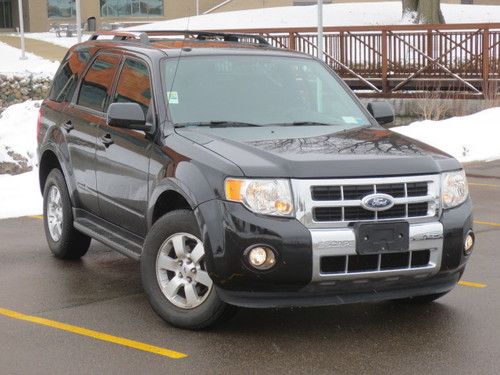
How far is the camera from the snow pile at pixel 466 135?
16.6 m

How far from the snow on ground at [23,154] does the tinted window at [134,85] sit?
13.3 feet

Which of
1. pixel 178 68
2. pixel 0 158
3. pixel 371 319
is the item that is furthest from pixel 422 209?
pixel 0 158

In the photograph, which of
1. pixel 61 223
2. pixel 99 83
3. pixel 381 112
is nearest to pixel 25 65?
pixel 61 223

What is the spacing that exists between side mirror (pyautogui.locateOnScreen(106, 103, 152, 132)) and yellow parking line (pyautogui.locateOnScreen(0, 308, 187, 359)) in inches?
54.2

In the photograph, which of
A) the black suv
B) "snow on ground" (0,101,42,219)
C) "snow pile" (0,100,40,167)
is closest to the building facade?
"snow pile" (0,100,40,167)

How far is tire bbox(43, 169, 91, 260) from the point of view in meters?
8.77

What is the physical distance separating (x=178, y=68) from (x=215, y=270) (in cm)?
194

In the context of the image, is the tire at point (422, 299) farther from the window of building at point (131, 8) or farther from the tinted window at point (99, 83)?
the window of building at point (131, 8)

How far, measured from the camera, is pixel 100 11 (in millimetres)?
70375

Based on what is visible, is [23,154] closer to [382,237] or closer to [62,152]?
[62,152]

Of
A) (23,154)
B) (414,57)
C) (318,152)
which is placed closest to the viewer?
(318,152)

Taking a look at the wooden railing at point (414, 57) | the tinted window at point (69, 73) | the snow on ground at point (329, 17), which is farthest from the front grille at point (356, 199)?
the snow on ground at point (329, 17)

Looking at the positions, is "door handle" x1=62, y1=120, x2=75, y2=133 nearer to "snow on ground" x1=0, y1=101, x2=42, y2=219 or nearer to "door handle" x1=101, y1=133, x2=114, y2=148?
"door handle" x1=101, y1=133, x2=114, y2=148

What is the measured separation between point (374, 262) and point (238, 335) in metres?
0.98
